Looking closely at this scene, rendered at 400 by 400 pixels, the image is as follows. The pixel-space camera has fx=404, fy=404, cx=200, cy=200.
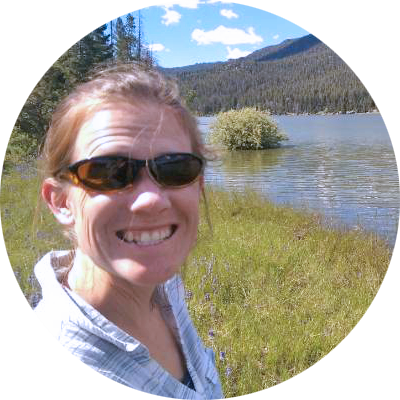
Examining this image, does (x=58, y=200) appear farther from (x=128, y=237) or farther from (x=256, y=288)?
(x=256, y=288)

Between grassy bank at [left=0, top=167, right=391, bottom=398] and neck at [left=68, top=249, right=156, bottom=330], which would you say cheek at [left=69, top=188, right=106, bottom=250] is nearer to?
neck at [left=68, top=249, right=156, bottom=330]

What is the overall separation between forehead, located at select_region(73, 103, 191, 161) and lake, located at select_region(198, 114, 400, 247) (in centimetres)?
35

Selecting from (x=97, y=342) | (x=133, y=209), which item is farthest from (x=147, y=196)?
(x=97, y=342)

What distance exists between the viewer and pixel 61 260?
1613 millimetres

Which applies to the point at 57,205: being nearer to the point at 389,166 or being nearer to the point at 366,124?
the point at 389,166

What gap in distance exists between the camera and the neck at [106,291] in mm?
1422

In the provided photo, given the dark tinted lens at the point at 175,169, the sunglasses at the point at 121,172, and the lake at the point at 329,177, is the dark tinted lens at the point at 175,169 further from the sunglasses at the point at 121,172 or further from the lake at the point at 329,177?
the lake at the point at 329,177

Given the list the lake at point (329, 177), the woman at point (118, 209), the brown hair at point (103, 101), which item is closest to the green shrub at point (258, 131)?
the lake at point (329, 177)

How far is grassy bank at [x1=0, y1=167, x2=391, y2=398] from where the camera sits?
274 cm

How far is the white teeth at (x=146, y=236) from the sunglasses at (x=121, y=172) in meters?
0.15

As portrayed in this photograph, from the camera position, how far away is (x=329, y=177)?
43.7 ft

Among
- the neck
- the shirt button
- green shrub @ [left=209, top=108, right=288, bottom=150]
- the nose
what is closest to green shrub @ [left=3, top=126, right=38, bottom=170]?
the neck

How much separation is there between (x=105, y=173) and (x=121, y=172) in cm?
5

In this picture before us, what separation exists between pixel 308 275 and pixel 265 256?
20.1 inches
